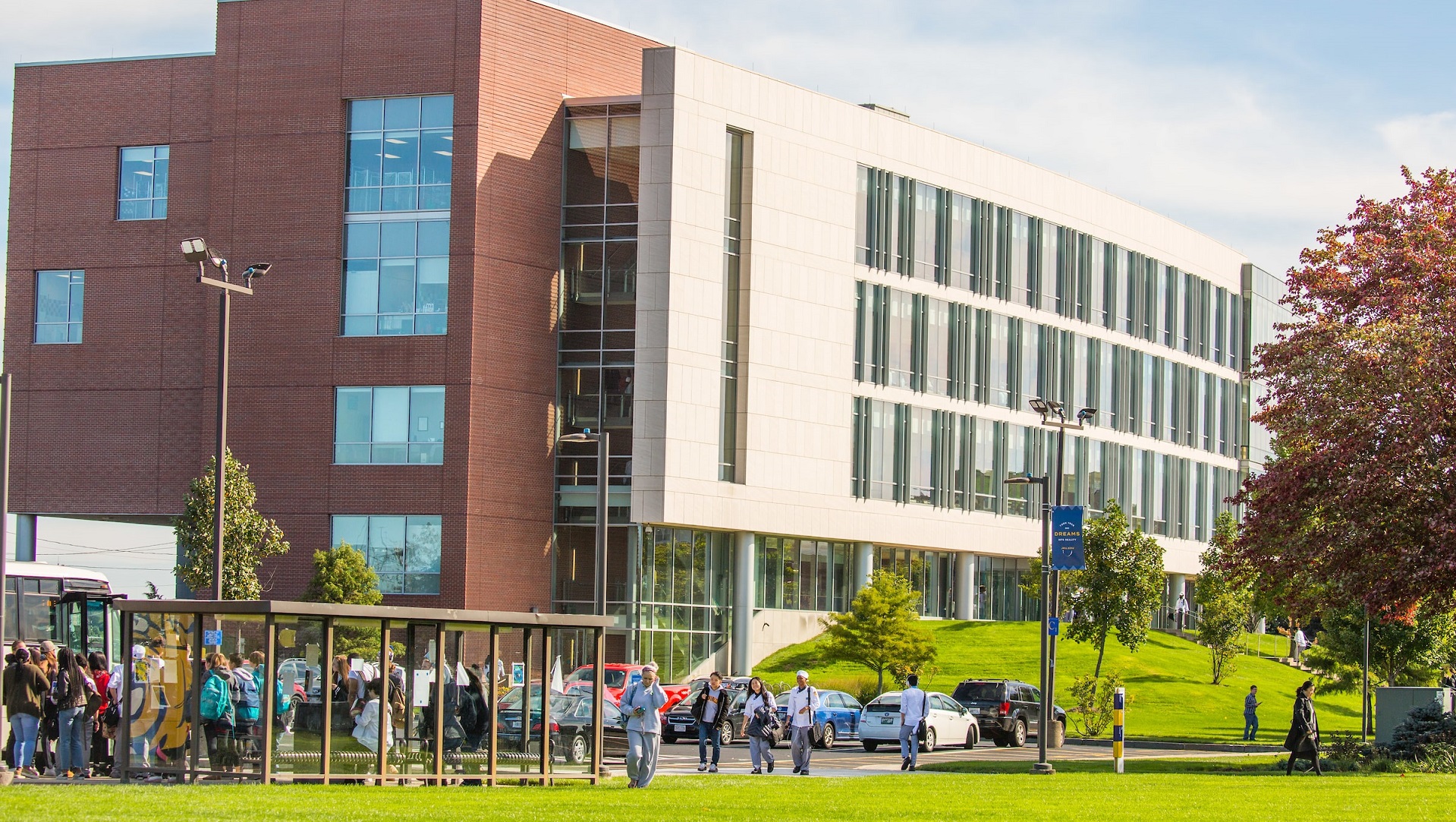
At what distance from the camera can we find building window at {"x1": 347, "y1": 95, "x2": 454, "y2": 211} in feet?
181

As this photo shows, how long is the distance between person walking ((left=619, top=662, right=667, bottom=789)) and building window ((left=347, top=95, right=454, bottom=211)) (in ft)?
110

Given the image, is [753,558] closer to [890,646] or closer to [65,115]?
[890,646]

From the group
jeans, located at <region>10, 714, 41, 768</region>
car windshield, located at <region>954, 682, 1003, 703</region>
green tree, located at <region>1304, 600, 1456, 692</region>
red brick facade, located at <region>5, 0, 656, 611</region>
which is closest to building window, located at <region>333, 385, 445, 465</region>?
red brick facade, located at <region>5, 0, 656, 611</region>

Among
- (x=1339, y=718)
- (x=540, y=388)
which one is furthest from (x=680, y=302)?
(x=1339, y=718)

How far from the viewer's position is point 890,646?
54.1 metres

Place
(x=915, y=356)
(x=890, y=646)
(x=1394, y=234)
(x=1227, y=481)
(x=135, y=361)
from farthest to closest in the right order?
(x=1227, y=481) → (x=915, y=356) → (x=135, y=361) → (x=890, y=646) → (x=1394, y=234)

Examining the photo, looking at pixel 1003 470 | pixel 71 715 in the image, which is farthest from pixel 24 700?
pixel 1003 470

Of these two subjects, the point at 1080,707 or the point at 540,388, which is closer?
the point at 1080,707

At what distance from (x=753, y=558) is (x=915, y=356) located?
432 inches

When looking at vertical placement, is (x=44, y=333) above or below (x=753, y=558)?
above

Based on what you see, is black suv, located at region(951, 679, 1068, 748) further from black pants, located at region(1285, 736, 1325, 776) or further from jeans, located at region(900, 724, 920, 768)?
black pants, located at region(1285, 736, 1325, 776)

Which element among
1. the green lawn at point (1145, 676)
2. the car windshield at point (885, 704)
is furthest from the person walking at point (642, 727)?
the green lawn at point (1145, 676)

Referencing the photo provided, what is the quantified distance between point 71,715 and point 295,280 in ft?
107

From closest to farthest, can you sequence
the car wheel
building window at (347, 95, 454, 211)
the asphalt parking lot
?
the car wheel, the asphalt parking lot, building window at (347, 95, 454, 211)
